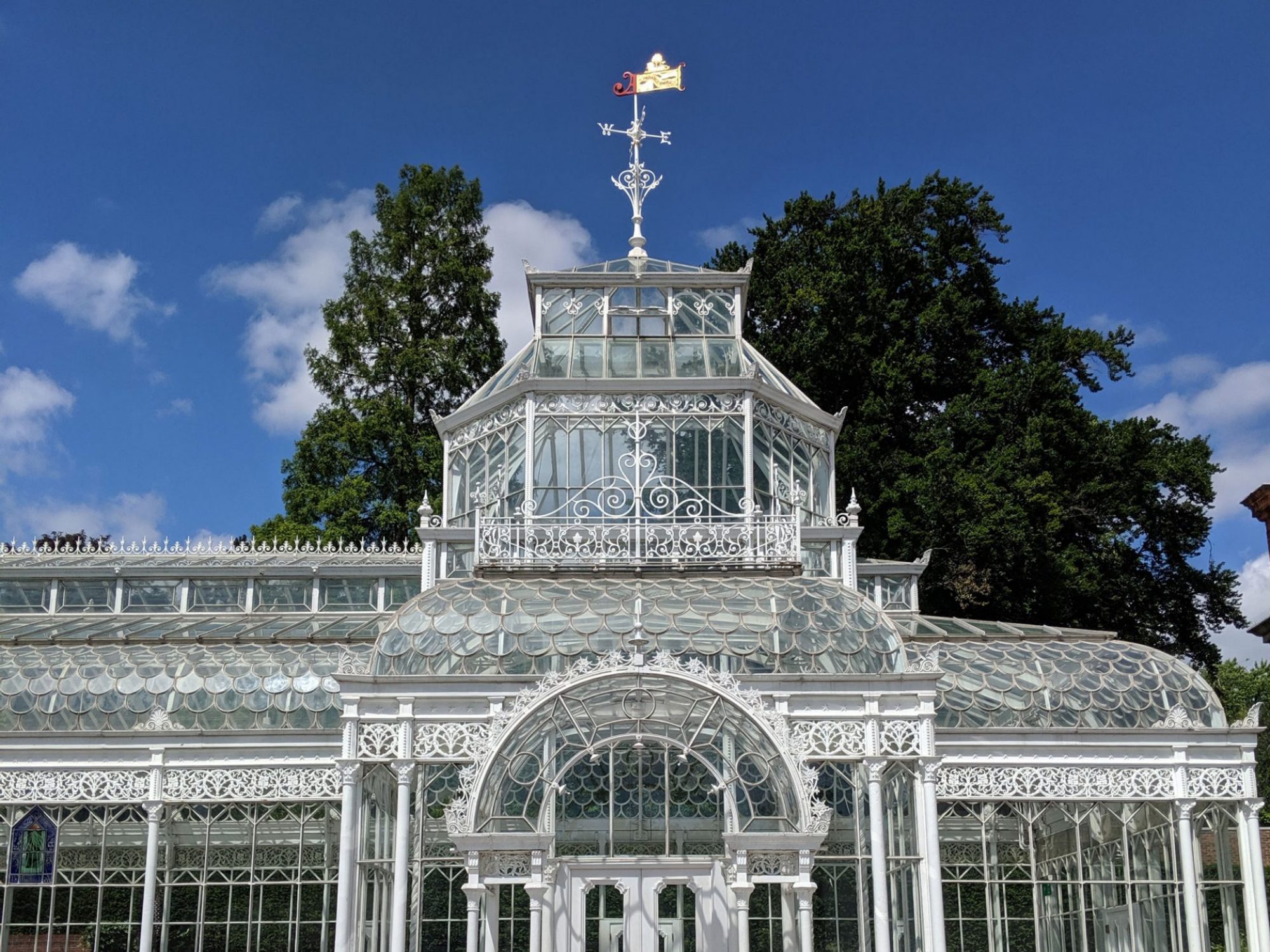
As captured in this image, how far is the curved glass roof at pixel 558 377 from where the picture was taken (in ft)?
78.0

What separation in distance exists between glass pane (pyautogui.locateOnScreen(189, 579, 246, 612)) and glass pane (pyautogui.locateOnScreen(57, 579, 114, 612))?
59.9 inches

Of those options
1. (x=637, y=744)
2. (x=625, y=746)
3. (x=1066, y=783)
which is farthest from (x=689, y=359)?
(x=1066, y=783)

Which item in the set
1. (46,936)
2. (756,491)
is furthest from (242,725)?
(756,491)

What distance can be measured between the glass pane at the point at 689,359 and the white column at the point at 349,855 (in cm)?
943

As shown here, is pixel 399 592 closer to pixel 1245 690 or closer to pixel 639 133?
pixel 639 133

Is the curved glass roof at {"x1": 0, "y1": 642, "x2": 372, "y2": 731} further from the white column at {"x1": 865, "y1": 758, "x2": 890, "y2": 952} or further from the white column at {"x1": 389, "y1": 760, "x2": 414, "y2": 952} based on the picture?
the white column at {"x1": 865, "y1": 758, "x2": 890, "y2": 952}

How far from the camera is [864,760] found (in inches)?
700

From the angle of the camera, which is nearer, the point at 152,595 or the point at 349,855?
the point at 349,855

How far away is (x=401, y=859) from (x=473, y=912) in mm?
1327

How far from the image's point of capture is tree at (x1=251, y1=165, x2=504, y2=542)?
3981 centimetres

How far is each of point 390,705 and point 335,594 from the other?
28.4 ft

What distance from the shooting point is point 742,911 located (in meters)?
17.0

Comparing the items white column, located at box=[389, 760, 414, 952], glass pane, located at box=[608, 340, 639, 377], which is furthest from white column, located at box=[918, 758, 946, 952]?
glass pane, located at box=[608, 340, 639, 377]

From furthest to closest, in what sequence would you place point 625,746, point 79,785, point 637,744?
1. point 79,785
2. point 625,746
3. point 637,744
